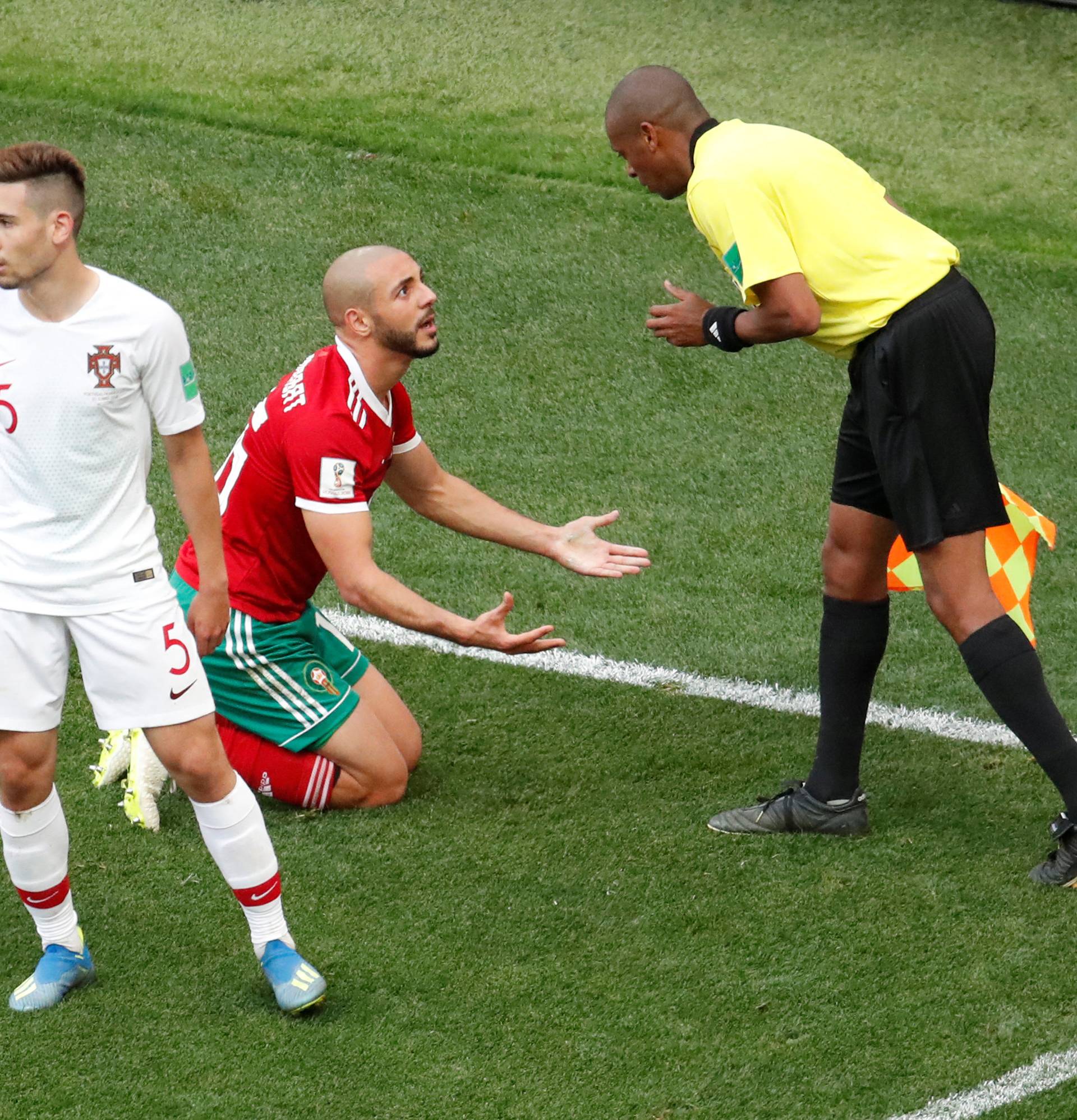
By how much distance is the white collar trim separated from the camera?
4515 millimetres

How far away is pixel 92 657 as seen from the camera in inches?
140

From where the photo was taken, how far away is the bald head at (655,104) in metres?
4.19

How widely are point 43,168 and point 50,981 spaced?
1795mm

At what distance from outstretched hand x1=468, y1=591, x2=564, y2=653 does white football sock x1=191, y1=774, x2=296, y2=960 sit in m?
0.68

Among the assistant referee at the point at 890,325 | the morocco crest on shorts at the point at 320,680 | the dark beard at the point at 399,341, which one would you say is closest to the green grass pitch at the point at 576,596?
the morocco crest on shorts at the point at 320,680

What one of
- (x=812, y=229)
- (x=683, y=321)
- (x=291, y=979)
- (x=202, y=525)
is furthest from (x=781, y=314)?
(x=291, y=979)

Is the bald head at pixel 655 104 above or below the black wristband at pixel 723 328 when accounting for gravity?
above

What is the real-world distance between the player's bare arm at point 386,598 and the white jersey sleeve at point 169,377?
2.89ft

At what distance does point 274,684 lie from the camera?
474 cm

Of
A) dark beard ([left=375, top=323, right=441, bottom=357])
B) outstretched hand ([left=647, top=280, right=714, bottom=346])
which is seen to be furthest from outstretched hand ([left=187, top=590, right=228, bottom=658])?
A: outstretched hand ([left=647, top=280, right=714, bottom=346])

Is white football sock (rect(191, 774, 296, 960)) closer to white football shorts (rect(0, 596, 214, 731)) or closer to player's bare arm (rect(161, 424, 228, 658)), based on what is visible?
white football shorts (rect(0, 596, 214, 731))

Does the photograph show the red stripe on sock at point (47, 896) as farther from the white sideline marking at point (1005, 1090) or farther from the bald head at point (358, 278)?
the bald head at point (358, 278)

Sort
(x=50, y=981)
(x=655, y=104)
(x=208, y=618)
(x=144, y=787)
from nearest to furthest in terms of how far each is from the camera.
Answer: (x=208, y=618), (x=50, y=981), (x=655, y=104), (x=144, y=787)

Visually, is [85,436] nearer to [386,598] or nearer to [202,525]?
[202,525]
